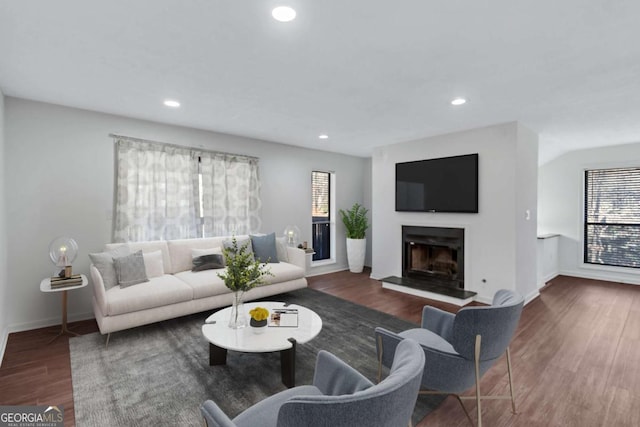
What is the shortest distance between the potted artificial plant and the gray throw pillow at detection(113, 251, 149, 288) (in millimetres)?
4033

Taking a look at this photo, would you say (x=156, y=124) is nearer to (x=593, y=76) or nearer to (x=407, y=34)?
(x=407, y=34)

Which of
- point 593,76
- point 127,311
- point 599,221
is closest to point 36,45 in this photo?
point 127,311

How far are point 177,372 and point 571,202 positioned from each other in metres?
7.66

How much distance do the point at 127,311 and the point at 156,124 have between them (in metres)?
2.59

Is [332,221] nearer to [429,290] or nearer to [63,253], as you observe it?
[429,290]

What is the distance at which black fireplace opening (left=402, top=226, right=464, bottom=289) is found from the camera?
4.82 metres

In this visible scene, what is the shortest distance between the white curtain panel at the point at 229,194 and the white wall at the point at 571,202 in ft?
20.5

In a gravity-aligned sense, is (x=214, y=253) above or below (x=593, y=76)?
below

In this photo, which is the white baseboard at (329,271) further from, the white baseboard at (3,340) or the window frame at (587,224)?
the window frame at (587,224)

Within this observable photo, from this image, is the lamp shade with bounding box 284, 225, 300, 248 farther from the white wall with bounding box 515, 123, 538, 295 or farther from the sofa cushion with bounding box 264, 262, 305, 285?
the white wall with bounding box 515, 123, 538, 295

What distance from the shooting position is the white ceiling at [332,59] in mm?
1869

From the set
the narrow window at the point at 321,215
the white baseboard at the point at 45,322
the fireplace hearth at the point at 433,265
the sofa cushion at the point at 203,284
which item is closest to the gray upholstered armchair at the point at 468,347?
the sofa cushion at the point at 203,284

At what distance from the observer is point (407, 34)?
2.09 metres

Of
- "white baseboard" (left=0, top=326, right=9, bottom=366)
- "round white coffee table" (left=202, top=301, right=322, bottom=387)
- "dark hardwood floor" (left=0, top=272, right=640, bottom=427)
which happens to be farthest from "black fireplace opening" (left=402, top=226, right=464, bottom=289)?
"white baseboard" (left=0, top=326, right=9, bottom=366)
